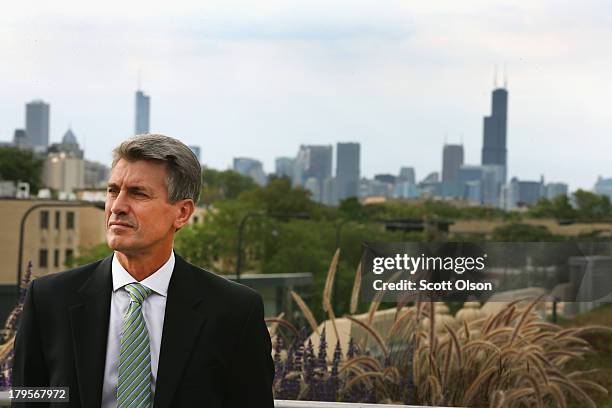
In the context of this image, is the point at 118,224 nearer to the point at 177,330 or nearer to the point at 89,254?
the point at 177,330

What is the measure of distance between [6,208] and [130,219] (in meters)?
37.8

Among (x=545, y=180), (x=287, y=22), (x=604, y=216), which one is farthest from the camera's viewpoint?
(x=545, y=180)

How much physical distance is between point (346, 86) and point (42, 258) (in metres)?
19.2

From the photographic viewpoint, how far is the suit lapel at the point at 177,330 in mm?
1375

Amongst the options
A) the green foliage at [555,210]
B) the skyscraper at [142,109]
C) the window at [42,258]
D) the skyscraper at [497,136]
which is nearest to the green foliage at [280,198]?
the skyscraper at [142,109]

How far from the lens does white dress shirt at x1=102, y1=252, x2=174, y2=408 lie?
1.40 meters

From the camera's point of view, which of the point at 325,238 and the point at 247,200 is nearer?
the point at 325,238

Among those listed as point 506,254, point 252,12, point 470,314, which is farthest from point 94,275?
point 252,12

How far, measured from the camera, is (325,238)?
3059cm

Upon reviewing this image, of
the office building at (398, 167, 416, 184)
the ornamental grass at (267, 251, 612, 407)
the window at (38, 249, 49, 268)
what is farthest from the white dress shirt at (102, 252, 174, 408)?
the window at (38, 249, 49, 268)

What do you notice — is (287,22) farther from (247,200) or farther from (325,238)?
(247,200)

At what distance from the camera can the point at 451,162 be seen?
94.8 ft

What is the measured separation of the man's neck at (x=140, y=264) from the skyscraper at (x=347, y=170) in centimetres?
2686

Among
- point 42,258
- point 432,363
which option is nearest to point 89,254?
point 42,258
